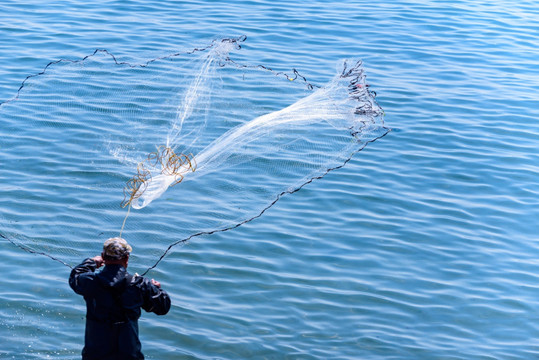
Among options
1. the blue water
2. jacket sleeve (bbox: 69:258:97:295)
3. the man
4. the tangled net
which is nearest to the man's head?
the man

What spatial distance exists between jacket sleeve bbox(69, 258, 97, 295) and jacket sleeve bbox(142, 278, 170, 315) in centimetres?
41

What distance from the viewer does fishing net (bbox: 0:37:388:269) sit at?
8086mm

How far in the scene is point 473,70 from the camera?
1619 centimetres

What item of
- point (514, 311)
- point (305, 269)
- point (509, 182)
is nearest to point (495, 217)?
point (509, 182)

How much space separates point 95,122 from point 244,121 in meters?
2.24

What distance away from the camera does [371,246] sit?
9.83m

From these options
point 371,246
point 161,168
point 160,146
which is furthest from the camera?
point 371,246

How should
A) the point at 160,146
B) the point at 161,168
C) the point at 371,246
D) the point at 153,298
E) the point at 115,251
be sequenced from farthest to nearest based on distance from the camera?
→ the point at 371,246 < the point at 160,146 < the point at 161,168 < the point at 153,298 < the point at 115,251

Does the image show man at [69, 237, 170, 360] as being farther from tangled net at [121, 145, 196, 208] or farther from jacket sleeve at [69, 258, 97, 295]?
tangled net at [121, 145, 196, 208]

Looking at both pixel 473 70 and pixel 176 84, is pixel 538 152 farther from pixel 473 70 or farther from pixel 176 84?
pixel 176 84

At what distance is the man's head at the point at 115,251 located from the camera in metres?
6.07

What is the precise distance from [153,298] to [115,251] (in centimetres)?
46

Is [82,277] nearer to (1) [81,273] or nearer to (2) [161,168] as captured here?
(1) [81,273]

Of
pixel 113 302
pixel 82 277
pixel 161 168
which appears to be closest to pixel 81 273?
pixel 82 277
